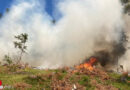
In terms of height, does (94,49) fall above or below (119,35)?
below

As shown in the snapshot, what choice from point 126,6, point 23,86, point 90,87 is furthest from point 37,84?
point 126,6

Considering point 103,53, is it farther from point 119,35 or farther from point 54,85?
point 54,85

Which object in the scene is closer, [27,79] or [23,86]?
[23,86]

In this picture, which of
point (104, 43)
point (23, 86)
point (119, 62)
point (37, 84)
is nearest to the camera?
point (23, 86)

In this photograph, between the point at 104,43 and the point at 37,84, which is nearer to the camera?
the point at 37,84

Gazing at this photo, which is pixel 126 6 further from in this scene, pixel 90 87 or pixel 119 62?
pixel 90 87

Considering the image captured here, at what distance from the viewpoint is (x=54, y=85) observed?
43.2ft

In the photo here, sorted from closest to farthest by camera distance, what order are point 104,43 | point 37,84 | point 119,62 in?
point 37,84 < point 119,62 < point 104,43

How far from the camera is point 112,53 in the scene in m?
37.7

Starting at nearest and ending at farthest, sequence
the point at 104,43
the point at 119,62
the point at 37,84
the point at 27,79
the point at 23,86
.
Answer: the point at 23,86 < the point at 37,84 < the point at 27,79 < the point at 119,62 < the point at 104,43

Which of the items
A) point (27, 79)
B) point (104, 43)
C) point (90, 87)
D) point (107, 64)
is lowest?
point (90, 87)

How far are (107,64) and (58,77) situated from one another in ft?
81.8

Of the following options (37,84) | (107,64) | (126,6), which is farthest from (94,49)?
(37,84)

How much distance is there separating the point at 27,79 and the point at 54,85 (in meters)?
3.59
